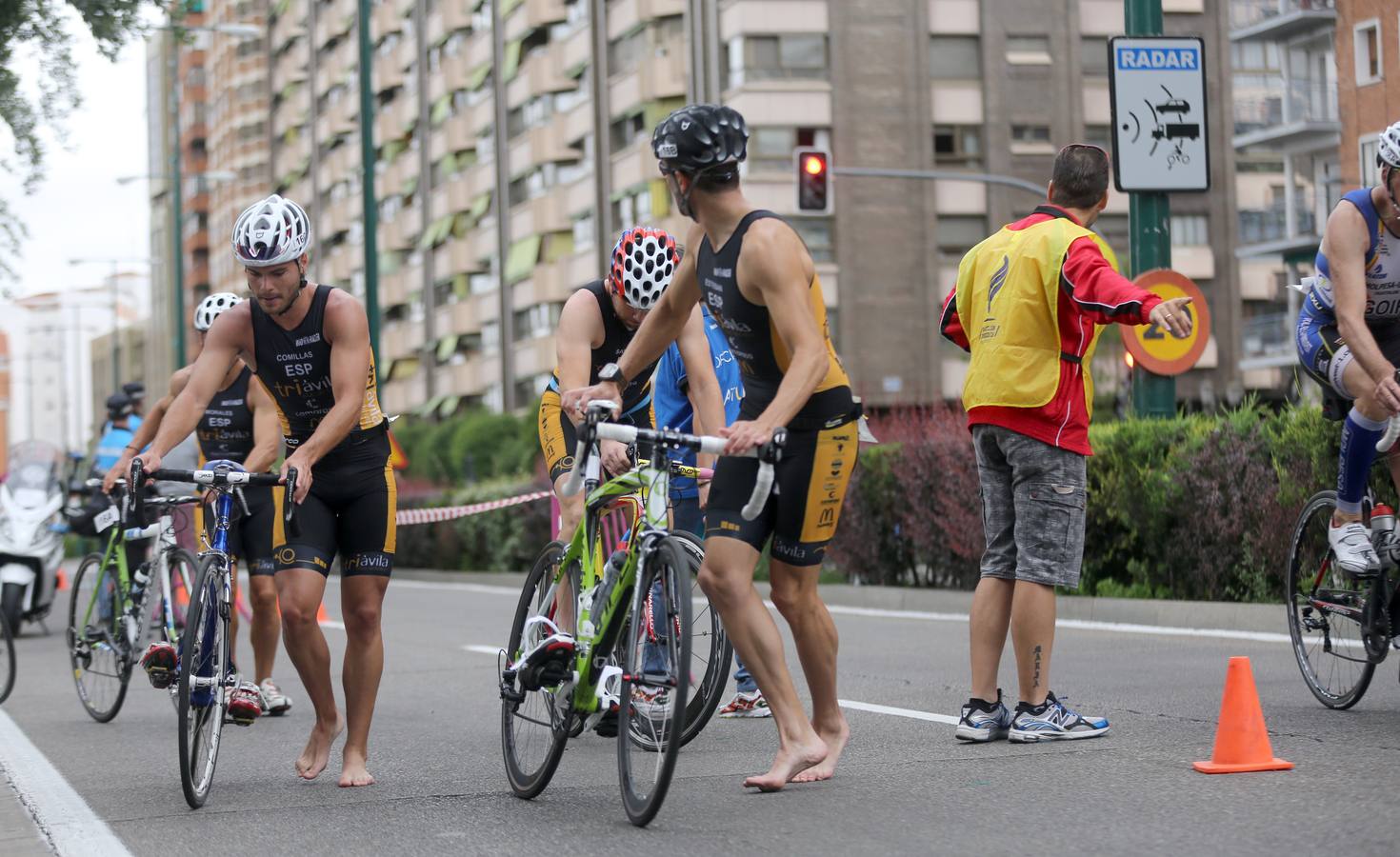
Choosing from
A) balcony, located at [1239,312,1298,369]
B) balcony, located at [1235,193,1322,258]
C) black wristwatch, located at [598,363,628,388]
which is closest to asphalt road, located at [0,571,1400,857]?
black wristwatch, located at [598,363,628,388]

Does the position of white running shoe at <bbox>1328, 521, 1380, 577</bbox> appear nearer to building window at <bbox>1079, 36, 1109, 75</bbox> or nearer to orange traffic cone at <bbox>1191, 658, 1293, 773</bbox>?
orange traffic cone at <bbox>1191, 658, 1293, 773</bbox>

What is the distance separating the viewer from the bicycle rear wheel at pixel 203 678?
23.7ft

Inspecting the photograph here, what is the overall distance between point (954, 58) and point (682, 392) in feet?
184

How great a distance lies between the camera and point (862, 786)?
679 centimetres

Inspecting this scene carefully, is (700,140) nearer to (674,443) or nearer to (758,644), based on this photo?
(674,443)

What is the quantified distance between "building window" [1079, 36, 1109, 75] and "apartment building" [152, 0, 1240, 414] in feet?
0.25

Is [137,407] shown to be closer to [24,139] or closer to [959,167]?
[24,139]

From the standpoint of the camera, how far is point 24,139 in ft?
92.3

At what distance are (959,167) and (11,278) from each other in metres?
36.4

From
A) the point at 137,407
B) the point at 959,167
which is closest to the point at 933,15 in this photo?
the point at 959,167

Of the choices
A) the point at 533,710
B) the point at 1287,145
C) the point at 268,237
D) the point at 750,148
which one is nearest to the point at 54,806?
the point at 533,710

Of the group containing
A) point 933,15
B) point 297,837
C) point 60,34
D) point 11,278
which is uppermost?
point 933,15

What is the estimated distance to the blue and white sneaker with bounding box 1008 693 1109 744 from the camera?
7617mm

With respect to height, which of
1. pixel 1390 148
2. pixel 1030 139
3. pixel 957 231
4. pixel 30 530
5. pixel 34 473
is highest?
pixel 1030 139
